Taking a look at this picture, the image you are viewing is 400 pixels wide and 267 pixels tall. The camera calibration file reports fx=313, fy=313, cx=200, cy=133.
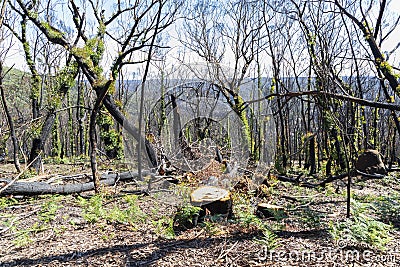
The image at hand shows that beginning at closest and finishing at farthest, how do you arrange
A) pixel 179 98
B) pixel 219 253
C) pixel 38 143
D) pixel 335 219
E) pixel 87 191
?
pixel 219 253
pixel 335 219
pixel 179 98
pixel 87 191
pixel 38 143

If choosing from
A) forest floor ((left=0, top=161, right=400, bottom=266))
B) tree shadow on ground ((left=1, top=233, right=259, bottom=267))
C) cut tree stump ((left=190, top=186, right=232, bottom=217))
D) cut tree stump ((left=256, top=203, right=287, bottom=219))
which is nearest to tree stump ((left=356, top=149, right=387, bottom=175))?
forest floor ((left=0, top=161, right=400, bottom=266))

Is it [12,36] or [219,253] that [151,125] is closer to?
[219,253]

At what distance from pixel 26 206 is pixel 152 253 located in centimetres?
285

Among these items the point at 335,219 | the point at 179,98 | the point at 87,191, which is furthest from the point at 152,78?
the point at 335,219

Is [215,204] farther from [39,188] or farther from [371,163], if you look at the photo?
[371,163]

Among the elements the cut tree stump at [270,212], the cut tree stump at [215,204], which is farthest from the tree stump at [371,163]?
the cut tree stump at [215,204]

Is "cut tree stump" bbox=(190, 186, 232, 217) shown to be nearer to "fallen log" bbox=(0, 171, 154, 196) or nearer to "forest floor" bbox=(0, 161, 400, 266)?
"forest floor" bbox=(0, 161, 400, 266)

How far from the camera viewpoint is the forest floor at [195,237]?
9.26 feet

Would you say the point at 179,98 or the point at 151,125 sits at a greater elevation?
the point at 179,98

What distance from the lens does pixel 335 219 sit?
383 cm

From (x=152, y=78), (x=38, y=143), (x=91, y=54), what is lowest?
(x=38, y=143)

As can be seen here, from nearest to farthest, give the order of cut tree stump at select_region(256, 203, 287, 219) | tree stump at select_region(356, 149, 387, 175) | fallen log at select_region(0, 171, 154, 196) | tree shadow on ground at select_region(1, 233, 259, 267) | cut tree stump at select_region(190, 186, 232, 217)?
tree shadow on ground at select_region(1, 233, 259, 267) → cut tree stump at select_region(256, 203, 287, 219) → cut tree stump at select_region(190, 186, 232, 217) → fallen log at select_region(0, 171, 154, 196) → tree stump at select_region(356, 149, 387, 175)

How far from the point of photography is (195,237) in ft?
11.1

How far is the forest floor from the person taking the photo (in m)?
2.82
